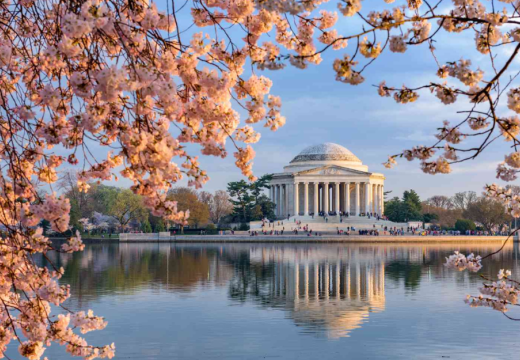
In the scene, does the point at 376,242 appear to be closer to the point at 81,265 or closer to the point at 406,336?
the point at 81,265

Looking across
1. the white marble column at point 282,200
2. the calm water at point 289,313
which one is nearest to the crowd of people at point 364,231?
the white marble column at point 282,200

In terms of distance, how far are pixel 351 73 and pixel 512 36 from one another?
176 cm

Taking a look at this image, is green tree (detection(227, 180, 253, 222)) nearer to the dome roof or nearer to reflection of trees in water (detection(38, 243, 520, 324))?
the dome roof

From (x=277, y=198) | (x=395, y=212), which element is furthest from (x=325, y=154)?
(x=395, y=212)

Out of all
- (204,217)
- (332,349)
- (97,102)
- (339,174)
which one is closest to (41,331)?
(97,102)

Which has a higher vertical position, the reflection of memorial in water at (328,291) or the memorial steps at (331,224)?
the memorial steps at (331,224)

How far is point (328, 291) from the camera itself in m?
29.7

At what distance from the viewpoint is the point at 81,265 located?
43.2 m

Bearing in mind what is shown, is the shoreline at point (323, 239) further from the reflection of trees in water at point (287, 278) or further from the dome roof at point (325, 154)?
the dome roof at point (325, 154)

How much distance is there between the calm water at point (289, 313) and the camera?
17.8m

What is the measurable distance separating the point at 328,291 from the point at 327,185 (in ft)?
266

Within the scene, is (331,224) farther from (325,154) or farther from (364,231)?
(325,154)

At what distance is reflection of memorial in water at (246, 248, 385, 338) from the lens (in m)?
22.2


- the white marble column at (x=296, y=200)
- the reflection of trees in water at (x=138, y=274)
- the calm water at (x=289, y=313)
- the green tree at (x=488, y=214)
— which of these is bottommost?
the calm water at (x=289, y=313)
